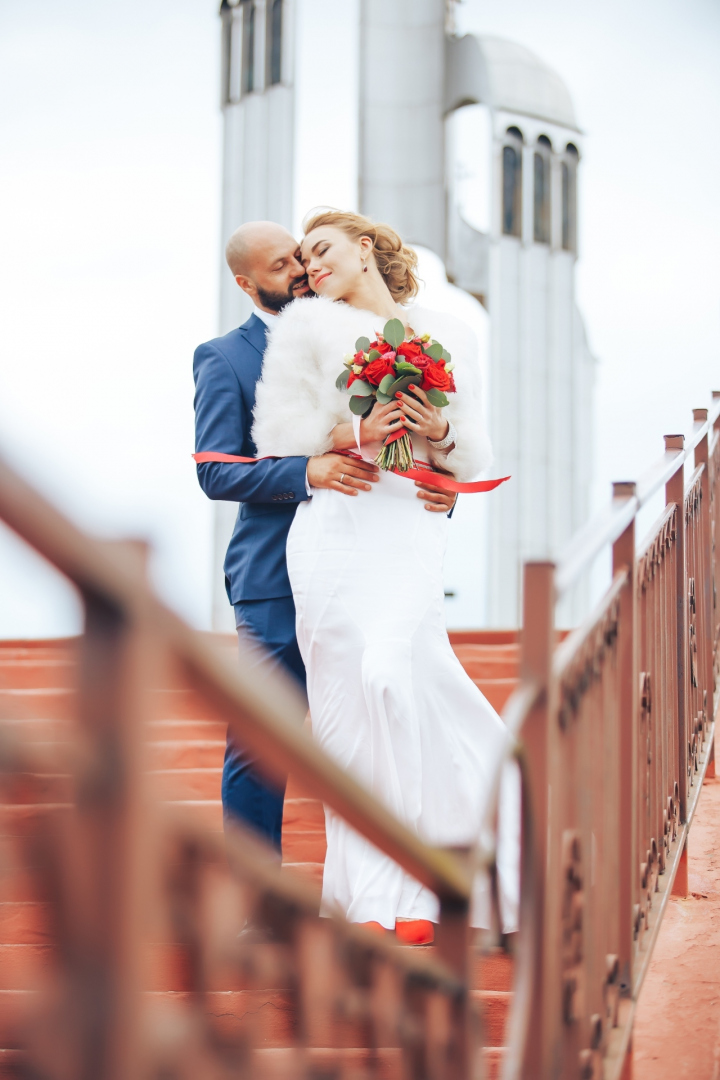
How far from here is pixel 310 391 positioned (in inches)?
105

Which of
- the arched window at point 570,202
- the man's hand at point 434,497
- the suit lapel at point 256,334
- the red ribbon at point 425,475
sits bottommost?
the man's hand at point 434,497

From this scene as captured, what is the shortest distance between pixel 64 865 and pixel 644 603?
5.54ft

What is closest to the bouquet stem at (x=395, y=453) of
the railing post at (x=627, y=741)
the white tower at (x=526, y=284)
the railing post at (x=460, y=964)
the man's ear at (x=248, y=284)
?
the man's ear at (x=248, y=284)

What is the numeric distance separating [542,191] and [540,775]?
8199 millimetres

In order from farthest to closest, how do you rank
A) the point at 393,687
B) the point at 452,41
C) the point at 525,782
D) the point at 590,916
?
the point at 452,41 < the point at 393,687 < the point at 590,916 < the point at 525,782

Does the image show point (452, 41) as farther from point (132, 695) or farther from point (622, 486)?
point (132, 695)

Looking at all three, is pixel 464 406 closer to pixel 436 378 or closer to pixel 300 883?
pixel 436 378

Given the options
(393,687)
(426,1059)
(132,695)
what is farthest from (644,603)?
(132,695)

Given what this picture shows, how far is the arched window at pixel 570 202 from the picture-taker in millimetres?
8773

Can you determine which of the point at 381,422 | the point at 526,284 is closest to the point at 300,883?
the point at 381,422

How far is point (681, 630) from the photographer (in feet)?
8.87

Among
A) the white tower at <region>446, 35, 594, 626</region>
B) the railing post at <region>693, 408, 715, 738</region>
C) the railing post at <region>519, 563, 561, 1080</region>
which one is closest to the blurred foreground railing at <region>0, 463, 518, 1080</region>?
the railing post at <region>519, 563, 561, 1080</region>

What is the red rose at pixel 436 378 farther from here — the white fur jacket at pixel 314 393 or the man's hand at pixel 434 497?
the man's hand at pixel 434 497

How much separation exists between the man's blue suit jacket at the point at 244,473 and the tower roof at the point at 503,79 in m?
6.44
